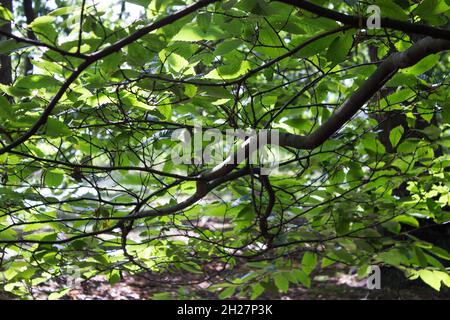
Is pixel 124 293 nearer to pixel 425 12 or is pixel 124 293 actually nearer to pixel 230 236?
pixel 230 236

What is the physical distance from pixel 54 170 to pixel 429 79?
1.25 meters

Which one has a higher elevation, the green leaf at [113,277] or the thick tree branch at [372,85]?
the thick tree branch at [372,85]

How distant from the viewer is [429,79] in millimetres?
1661

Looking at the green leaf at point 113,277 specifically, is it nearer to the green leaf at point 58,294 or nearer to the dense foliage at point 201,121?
the dense foliage at point 201,121

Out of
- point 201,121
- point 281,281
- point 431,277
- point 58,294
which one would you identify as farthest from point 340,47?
point 58,294

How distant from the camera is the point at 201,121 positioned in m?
1.69

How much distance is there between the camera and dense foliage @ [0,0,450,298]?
3.59 ft

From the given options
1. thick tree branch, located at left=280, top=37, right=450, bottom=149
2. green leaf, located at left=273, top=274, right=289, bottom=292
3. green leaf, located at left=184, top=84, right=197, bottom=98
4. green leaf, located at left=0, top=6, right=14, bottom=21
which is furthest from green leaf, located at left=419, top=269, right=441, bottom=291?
green leaf, located at left=0, top=6, right=14, bottom=21

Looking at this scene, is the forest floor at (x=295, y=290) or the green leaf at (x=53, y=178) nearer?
the green leaf at (x=53, y=178)

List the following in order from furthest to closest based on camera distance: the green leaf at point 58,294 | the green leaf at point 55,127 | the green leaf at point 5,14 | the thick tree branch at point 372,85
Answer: the green leaf at point 58,294
the green leaf at point 55,127
the thick tree branch at point 372,85
the green leaf at point 5,14

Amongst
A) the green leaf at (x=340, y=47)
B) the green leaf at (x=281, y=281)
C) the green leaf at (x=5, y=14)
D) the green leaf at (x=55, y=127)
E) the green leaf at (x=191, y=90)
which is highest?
the green leaf at (x=340, y=47)

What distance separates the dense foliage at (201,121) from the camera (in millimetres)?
1093

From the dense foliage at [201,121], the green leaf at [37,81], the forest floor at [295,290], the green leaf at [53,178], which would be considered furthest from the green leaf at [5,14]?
the forest floor at [295,290]

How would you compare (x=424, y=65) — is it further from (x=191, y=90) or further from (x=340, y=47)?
(x=191, y=90)
